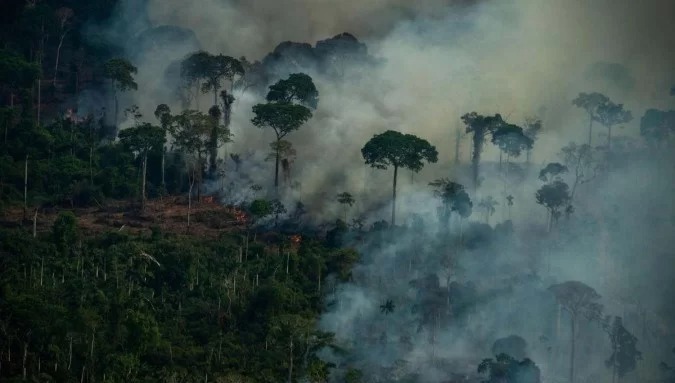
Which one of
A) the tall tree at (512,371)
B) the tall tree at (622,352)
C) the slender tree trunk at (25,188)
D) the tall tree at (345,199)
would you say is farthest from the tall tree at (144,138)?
the tall tree at (622,352)

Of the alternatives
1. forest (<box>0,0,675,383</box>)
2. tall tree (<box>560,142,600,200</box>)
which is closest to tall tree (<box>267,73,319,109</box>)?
forest (<box>0,0,675,383</box>)

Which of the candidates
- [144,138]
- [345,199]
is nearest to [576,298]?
[345,199]

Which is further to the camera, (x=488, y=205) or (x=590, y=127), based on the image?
(x=590, y=127)

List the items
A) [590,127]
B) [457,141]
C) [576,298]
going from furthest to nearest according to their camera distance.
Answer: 1. [457,141]
2. [590,127]
3. [576,298]

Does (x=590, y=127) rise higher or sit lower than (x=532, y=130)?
higher

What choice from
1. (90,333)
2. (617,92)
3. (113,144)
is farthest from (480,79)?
(90,333)

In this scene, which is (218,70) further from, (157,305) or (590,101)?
(590,101)

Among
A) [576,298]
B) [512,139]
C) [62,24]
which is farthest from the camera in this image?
[62,24]

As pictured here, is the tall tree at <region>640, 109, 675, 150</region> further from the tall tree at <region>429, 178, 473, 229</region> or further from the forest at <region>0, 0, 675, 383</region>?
the tall tree at <region>429, 178, 473, 229</region>
